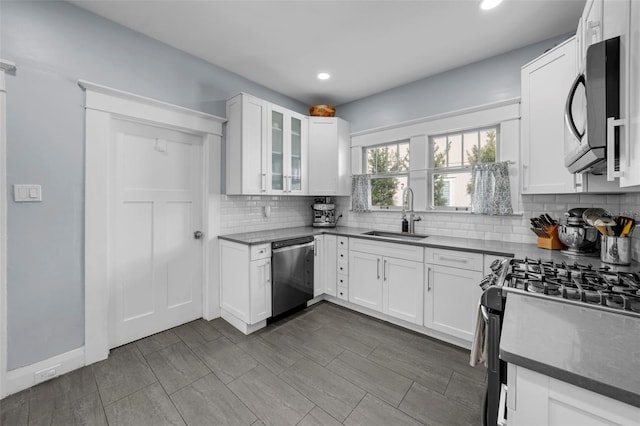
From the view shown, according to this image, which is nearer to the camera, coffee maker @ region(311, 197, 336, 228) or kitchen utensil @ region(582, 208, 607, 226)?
kitchen utensil @ region(582, 208, 607, 226)

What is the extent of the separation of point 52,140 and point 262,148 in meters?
1.69

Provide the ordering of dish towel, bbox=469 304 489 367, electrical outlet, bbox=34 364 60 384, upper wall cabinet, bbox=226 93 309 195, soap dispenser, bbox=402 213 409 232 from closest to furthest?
dish towel, bbox=469 304 489 367, electrical outlet, bbox=34 364 60 384, upper wall cabinet, bbox=226 93 309 195, soap dispenser, bbox=402 213 409 232

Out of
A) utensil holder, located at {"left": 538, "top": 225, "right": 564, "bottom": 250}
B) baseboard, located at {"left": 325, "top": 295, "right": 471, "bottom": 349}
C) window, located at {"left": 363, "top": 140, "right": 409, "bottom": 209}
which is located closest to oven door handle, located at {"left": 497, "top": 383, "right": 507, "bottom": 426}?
baseboard, located at {"left": 325, "top": 295, "right": 471, "bottom": 349}

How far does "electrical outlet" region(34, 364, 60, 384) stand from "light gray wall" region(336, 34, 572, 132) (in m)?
3.87

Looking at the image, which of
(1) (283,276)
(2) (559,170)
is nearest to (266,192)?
(1) (283,276)

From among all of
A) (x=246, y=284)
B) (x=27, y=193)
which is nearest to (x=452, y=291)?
(x=246, y=284)

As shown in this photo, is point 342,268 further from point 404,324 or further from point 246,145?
point 246,145

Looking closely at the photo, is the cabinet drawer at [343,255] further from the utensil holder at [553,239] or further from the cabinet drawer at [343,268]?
the utensil holder at [553,239]

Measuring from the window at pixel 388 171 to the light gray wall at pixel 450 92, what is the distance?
340mm

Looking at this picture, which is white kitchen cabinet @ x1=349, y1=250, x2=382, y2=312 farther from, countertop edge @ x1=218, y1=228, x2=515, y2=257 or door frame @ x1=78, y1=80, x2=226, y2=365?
door frame @ x1=78, y1=80, x2=226, y2=365

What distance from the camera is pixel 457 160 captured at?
297 centimetres

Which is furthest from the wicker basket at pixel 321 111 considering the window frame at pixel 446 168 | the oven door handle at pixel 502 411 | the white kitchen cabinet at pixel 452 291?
the oven door handle at pixel 502 411

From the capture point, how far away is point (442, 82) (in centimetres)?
298

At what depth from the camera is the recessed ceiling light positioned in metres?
1.92
